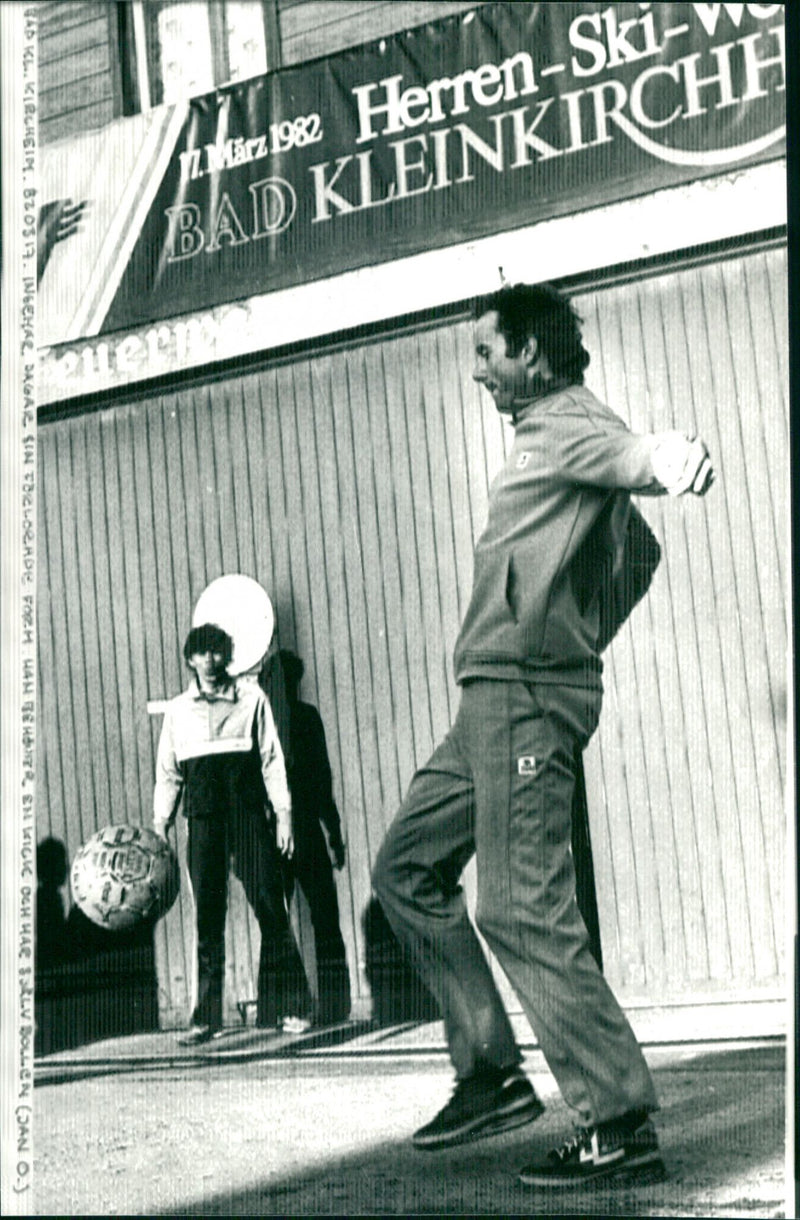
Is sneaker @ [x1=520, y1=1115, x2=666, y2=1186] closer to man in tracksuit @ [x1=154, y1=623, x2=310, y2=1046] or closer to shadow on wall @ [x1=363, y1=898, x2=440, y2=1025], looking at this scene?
shadow on wall @ [x1=363, y1=898, x2=440, y2=1025]

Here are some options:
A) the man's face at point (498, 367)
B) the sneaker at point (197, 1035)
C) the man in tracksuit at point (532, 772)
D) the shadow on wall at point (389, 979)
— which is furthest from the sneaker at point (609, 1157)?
the man's face at point (498, 367)

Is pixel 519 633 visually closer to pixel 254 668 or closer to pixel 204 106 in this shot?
pixel 254 668

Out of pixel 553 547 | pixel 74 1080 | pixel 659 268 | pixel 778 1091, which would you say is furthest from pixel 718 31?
pixel 74 1080

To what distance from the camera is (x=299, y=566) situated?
20.7ft

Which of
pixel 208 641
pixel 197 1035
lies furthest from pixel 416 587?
pixel 197 1035

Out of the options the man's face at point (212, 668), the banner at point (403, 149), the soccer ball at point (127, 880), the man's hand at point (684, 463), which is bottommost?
the soccer ball at point (127, 880)

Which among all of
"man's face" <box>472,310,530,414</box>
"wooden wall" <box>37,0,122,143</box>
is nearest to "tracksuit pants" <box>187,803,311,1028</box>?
"man's face" <box>472,310,530,414</box>

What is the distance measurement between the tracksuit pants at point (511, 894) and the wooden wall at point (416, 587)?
124mm

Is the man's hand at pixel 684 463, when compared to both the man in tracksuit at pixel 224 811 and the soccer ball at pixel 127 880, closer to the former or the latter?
the man in tracksuit at pixel 224 811

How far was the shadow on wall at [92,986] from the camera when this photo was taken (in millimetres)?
6289

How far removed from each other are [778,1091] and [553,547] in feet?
6.21

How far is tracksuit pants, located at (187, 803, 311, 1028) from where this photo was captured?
6180 millimetres

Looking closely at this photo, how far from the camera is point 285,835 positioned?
20.4 feet

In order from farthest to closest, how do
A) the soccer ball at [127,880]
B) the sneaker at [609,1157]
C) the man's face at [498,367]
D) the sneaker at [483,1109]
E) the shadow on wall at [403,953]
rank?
the soccer ball at [127,880]
the man's face at [498,367]
the shadow on wall at [403,953]
the sneaker at [483,1109]
the sneaker at [609,1157]
